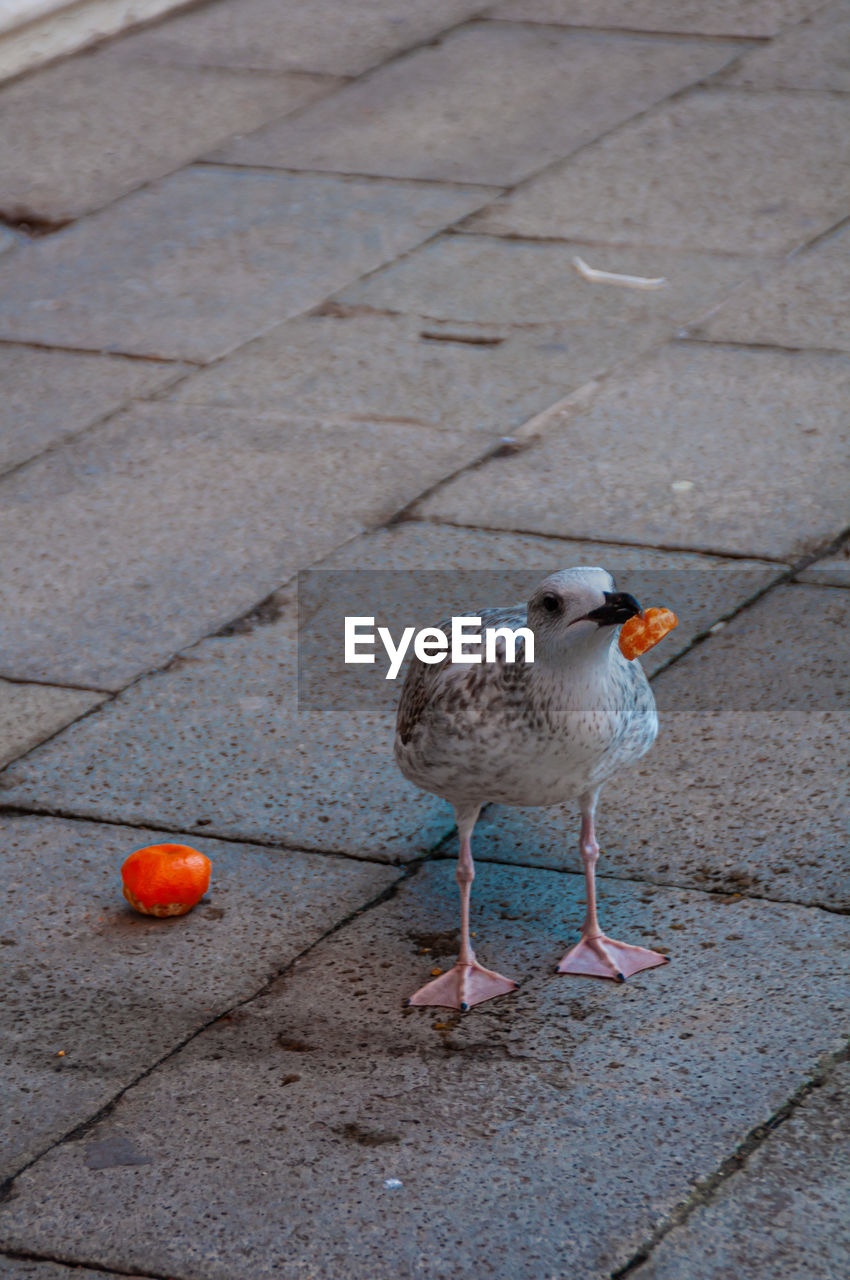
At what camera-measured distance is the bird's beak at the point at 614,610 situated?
4105 mm

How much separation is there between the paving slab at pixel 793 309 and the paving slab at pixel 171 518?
171cm

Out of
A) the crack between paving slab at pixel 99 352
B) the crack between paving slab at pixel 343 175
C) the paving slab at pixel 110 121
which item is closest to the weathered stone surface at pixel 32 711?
the crack between paving slab at pixel 99 352

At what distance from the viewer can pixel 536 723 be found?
14.4 ft

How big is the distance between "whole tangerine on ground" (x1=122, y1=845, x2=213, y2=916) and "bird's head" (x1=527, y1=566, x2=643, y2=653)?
1332 mm

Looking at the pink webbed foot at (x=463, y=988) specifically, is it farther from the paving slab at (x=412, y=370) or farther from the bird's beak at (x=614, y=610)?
the paving slab at (x=412, y=370)

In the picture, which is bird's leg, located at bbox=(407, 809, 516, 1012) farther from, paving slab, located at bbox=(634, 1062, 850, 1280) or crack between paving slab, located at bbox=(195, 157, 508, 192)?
crack between paving slab, located at bbox=(195, 157, 508, 192)

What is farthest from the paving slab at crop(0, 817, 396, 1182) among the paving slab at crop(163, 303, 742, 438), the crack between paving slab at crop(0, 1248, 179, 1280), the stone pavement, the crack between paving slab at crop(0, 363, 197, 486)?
the paving slab at crop(163, 303, 742, 438)

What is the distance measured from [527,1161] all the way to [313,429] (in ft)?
15.3

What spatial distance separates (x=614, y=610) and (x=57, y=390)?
5121 mm

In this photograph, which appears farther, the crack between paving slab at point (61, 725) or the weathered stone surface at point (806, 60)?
the weathered stone surface at point (806, 60)

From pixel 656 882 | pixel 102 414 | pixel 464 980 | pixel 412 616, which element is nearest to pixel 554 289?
pixel 102 414

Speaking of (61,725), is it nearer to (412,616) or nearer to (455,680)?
(412,616)

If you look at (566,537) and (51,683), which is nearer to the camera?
(51,683)

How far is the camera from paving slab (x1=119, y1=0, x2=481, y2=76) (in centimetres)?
1294
